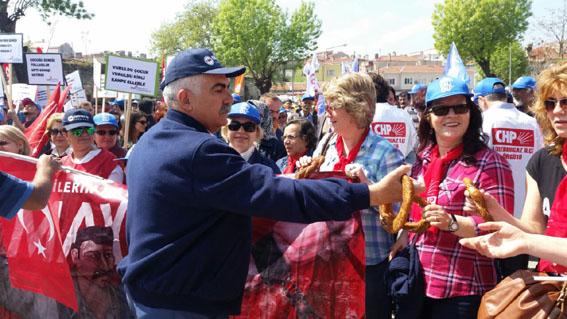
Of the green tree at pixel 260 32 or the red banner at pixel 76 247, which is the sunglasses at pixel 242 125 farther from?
the green tree at pixel 260 32

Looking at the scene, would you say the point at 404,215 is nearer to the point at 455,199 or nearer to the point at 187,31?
the point at 455,199

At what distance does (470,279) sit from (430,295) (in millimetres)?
219

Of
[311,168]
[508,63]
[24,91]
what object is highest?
[508,63]

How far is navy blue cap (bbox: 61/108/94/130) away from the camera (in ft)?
15.0

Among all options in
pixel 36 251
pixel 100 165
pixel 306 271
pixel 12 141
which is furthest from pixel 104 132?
pixel 306 271

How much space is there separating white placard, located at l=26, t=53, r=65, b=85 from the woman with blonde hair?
522 cm

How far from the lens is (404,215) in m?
2.05

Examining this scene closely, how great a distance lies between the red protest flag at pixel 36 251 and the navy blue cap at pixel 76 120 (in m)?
1.01

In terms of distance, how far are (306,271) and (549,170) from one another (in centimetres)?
126

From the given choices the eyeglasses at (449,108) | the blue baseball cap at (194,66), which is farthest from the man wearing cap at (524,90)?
the blue baseball cap at (194,66)

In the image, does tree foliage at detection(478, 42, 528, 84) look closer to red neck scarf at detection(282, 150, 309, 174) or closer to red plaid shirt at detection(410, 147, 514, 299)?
red neck scarf at detection(282, 150, 309, 174)

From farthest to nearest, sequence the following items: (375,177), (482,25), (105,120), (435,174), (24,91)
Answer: (482,25)
(24,91)
(105,120)
(375,177)
(435,174)

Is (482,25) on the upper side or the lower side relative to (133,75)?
upper

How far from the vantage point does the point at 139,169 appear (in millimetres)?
2121
